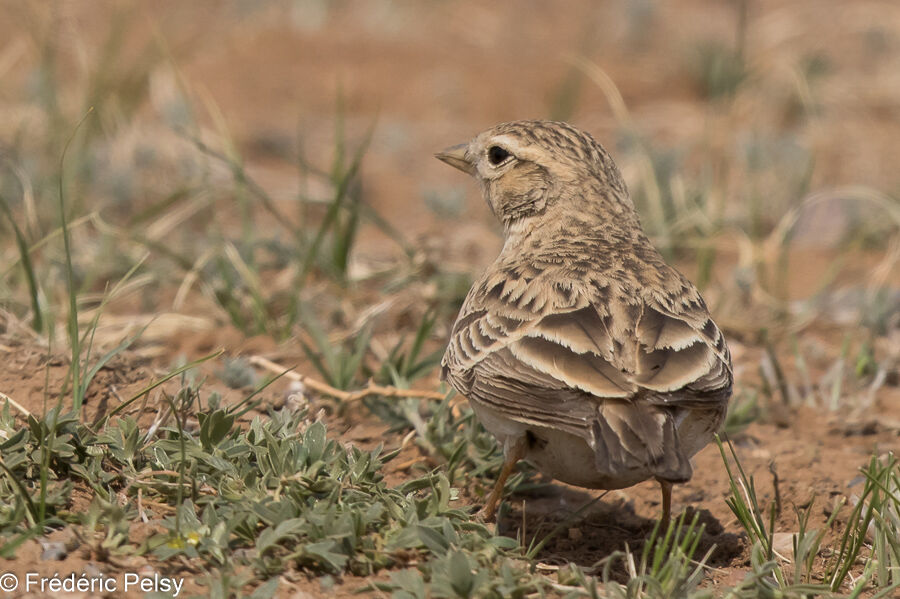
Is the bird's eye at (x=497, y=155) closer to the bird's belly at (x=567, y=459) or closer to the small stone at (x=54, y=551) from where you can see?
the bird's belly at (x=567, y=459)

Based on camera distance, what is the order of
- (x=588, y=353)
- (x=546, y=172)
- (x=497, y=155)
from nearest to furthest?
(x=588, y=353)
(x=546, y=172)
(x=497, y=155)

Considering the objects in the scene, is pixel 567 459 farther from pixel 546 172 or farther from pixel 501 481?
pixel 546 172

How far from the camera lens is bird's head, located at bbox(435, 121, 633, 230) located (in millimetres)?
5008

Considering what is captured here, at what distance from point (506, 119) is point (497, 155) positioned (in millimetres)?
5741

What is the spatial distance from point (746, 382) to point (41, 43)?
575cm

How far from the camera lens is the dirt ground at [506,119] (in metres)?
4.53

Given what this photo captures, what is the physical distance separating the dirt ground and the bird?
0.50 meters

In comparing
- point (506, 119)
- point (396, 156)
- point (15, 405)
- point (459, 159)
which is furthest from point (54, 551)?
point (506, 119)

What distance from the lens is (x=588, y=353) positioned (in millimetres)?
3639

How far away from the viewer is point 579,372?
3.55 metres

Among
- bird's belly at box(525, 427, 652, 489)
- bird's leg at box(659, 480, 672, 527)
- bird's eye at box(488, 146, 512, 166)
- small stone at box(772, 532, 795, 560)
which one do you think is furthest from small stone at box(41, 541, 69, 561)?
bird's eye at box(488, 146, 512, 166)

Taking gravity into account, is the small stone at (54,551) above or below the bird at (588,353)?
below

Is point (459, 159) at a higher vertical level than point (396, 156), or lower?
higher

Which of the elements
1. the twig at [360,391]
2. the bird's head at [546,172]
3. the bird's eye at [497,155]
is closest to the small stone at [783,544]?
the twig at [360,391]
